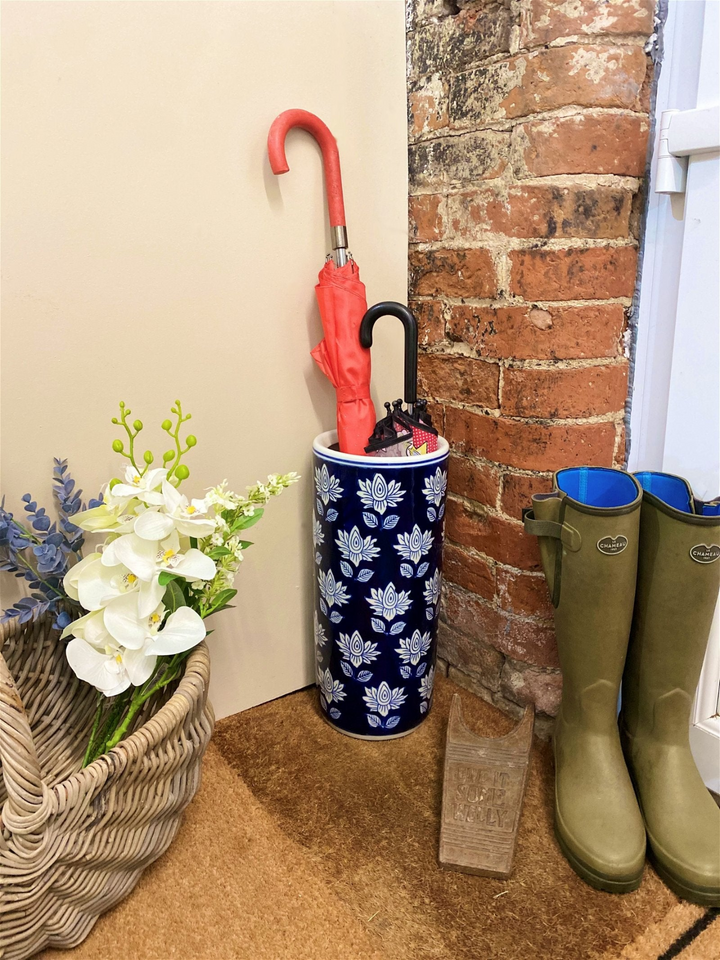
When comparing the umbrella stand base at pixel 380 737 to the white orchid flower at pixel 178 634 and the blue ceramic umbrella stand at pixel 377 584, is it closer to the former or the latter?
the blue ceramic umbrella stand at pixel 377 584

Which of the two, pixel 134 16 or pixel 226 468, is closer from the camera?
pixel 134 16

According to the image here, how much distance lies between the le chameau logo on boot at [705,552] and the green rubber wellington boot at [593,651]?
0.24 ft

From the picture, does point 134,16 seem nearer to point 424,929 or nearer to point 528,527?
point 528,527

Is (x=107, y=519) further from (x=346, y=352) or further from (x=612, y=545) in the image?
(x=612, y=545)

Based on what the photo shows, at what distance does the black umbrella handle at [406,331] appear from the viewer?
111 cm

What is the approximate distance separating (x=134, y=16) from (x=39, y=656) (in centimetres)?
90

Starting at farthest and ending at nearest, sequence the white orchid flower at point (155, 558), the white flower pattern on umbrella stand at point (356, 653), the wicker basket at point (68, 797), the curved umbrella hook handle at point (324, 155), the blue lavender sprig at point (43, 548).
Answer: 1. the white flower pattern on umbrella stand at point (356, 653)
2. the curved umbrella hook handle at point (324, 155)
3. the blue lavender sprig at point (43, 548)
4. the white orchid flower at point (155, 558)
5. the wicker basket at point (68, 797)

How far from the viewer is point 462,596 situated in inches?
51.8

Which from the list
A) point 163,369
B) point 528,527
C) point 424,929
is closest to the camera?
point 424,929

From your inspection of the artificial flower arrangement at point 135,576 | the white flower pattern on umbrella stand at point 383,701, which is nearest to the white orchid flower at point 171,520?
the artificial flower arrangement at point 135,576

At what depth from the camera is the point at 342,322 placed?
1.14 meters

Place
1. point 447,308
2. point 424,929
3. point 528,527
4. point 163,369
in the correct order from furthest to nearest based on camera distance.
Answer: point 447,308
point 163,369
point 528,527
point 424,929

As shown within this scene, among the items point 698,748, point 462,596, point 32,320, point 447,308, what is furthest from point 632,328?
point 32,320

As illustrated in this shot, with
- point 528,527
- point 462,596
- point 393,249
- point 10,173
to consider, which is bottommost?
point 462,596
